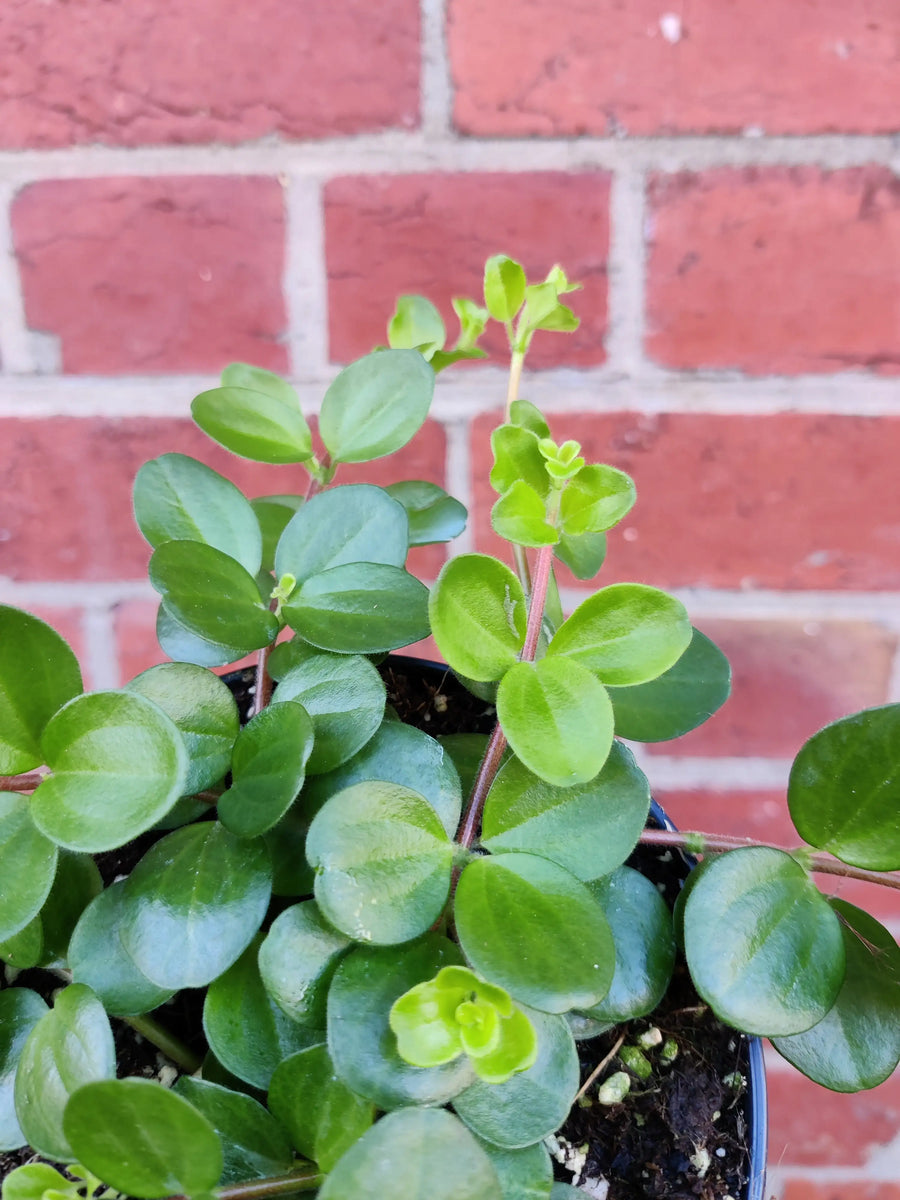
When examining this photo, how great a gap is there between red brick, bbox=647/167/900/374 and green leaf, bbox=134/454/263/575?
0.34m

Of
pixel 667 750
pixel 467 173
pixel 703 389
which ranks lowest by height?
pixel 667 750

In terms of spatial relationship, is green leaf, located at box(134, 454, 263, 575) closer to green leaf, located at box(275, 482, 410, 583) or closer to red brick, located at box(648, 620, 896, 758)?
green leaf, located at box(275, 482, 410, 583)

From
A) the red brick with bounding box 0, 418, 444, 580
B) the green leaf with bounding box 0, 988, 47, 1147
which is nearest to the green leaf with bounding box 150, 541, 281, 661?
the green leaf with bounding box 0, 988, 47, 1147

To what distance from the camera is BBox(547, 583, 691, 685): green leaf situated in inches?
8.8

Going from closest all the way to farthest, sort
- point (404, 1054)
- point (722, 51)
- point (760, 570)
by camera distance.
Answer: point (404, 1054), point (722, 51), point (760, 570)

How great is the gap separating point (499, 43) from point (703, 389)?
0.22 m

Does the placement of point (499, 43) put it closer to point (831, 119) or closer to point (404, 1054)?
point (831, 119)

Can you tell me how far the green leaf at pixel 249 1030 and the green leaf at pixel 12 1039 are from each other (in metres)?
0.05

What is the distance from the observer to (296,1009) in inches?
8.7

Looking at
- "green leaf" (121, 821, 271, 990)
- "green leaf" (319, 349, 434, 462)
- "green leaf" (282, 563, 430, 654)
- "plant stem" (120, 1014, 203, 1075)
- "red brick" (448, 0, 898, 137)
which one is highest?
"red brick" (448, 0, 898, 137)

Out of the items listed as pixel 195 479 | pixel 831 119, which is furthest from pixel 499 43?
pixel 195 479

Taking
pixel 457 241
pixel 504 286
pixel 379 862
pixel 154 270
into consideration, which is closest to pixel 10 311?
pixel 154 270

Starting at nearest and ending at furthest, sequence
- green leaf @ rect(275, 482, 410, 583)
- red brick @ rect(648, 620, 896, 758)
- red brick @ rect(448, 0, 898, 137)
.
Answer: green leaf @ rect(275, 482, 410, 583)
red brick @ rect(448, 0, 898, 137)
red brick @ rect(648, 620, 896, 758)

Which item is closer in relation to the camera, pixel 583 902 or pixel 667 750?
pixel 583 902
